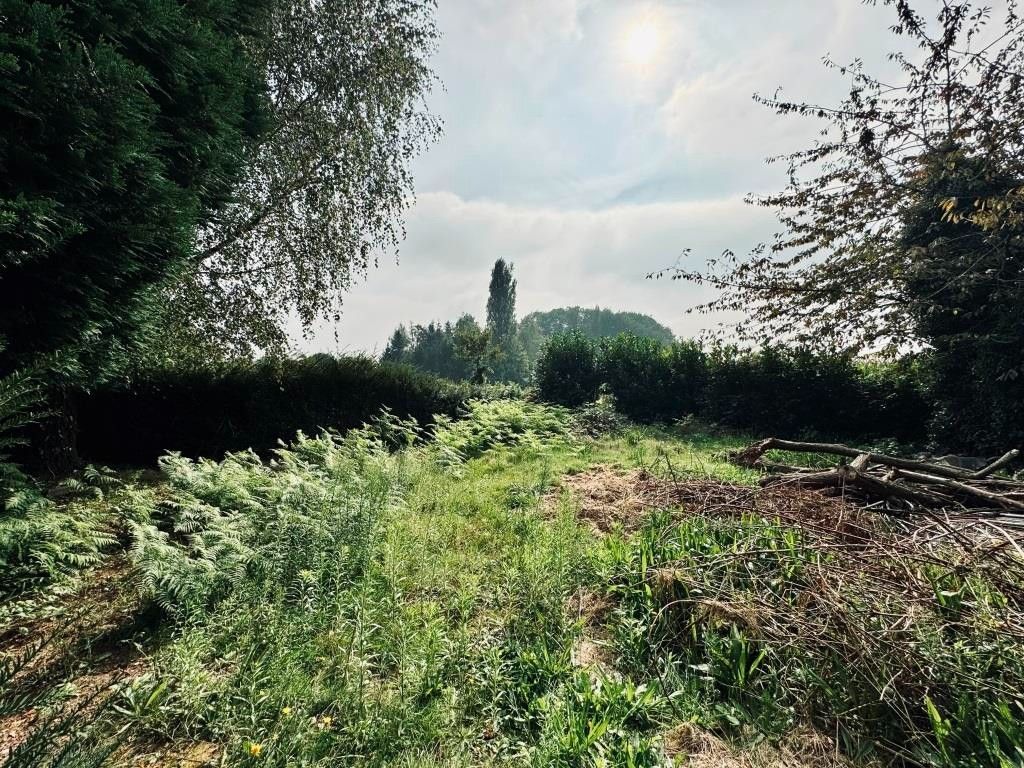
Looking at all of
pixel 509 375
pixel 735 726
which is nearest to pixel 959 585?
pixel 735 726

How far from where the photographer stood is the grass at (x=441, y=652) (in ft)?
6.03

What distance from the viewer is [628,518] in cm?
445

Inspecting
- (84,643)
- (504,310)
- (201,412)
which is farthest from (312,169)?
(504,310)

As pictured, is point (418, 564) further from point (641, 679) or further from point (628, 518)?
point (628, 518)

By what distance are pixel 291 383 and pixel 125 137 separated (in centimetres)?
588

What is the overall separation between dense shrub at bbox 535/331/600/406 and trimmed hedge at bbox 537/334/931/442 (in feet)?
0.43

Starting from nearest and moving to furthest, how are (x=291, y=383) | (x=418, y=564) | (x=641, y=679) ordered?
1. (x=641, y=679)
2. (x=418, y=564)
3. (x=291, y=383)

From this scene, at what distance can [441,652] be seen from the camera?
7.90 feet

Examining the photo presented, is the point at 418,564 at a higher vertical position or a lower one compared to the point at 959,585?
lower

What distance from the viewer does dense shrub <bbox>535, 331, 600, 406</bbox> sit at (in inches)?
677

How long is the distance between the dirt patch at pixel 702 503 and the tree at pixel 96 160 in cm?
493

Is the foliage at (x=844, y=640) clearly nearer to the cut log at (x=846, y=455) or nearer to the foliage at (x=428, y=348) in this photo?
the cut log at (x=846, y=455)

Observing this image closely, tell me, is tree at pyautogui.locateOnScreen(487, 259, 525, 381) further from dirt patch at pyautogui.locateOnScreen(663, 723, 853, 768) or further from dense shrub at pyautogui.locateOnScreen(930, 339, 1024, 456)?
dirt patch at pyautogui.locateOnScreen(663, 723, 853, 768)

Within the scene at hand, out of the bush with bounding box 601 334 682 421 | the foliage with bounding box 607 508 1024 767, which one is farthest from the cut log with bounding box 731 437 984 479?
→ the bush with bounding box 601 334 682 421
